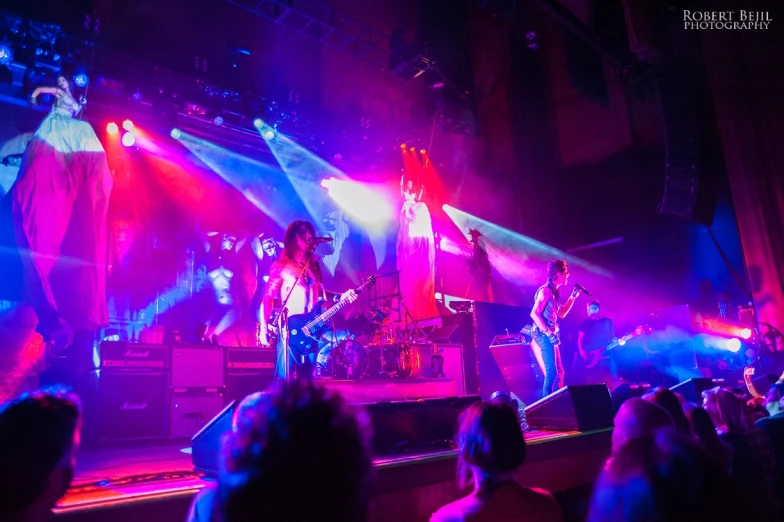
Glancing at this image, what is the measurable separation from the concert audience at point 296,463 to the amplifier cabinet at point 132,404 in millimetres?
6371

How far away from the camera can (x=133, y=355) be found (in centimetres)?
670

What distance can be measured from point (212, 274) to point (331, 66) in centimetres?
582

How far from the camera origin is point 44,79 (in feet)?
25.5

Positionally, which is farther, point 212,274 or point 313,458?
point 212,274

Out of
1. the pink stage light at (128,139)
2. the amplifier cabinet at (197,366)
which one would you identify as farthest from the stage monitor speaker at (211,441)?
the pink stage light at (128,139)

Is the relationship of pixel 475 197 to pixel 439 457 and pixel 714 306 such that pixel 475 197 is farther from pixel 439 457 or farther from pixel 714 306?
pixel 439 457

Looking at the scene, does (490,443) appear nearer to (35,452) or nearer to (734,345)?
(35,452)

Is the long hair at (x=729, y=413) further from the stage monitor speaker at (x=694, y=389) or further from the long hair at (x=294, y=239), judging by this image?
the long hair at (x=294, y=239)

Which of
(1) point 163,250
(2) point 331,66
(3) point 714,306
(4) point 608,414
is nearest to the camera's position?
(4) point 608,414

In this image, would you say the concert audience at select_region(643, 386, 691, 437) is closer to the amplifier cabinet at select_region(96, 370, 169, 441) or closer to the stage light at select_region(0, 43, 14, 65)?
the amplifier cabinet at select_region(96, 370, 169, 441)

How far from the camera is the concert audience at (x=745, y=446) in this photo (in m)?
3.35

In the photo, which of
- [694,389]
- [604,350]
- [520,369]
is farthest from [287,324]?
[604,350]

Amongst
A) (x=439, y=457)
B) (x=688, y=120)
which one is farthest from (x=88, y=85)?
(x=688, y=120)

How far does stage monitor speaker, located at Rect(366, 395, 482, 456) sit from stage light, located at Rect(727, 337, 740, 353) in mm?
8388
